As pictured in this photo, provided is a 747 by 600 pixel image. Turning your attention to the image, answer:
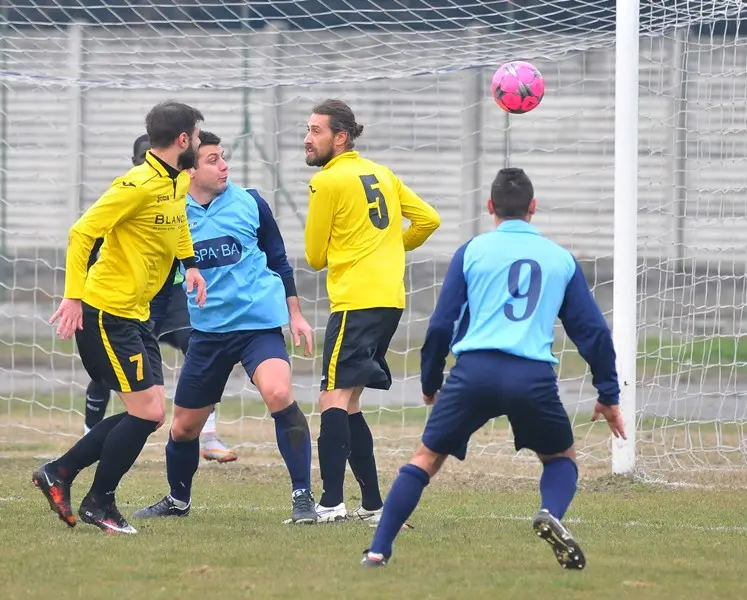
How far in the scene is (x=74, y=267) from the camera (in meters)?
5.79

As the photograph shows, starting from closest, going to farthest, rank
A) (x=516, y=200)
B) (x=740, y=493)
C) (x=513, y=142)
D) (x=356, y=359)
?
(x=516, y=200)
(x=356, y=359)
(x=740, y=493)
(x=513, y=142)

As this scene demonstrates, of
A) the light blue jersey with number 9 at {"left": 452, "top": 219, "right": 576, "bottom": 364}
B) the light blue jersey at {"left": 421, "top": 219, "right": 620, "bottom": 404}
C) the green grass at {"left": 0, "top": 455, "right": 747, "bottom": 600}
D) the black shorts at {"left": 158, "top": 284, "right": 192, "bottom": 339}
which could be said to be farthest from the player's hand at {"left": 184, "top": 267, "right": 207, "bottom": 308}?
the black shorts at {"left": 158, "top": 284, "right": 192, "bottom": 339}

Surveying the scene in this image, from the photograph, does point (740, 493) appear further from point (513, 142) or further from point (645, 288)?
point (513, 142)

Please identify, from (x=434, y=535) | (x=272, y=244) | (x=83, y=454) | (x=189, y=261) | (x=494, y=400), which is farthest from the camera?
(x=272, y=244)

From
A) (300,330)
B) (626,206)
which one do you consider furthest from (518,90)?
(300,330)

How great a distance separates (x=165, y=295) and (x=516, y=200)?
372 cm

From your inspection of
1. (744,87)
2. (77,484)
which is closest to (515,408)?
(77,484)

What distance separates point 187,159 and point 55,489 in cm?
166

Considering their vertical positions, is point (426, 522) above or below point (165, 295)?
below

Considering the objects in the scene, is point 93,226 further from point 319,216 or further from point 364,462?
point 364,462

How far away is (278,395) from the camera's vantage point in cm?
653

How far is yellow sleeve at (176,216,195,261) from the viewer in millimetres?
6391

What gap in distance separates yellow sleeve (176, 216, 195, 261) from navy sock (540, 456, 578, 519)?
2.19m

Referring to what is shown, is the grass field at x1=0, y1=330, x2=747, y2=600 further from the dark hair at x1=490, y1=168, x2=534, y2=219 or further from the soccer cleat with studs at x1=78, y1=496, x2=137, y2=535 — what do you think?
the dark hair at x1=490, y1=168, x2=534, y2=219
